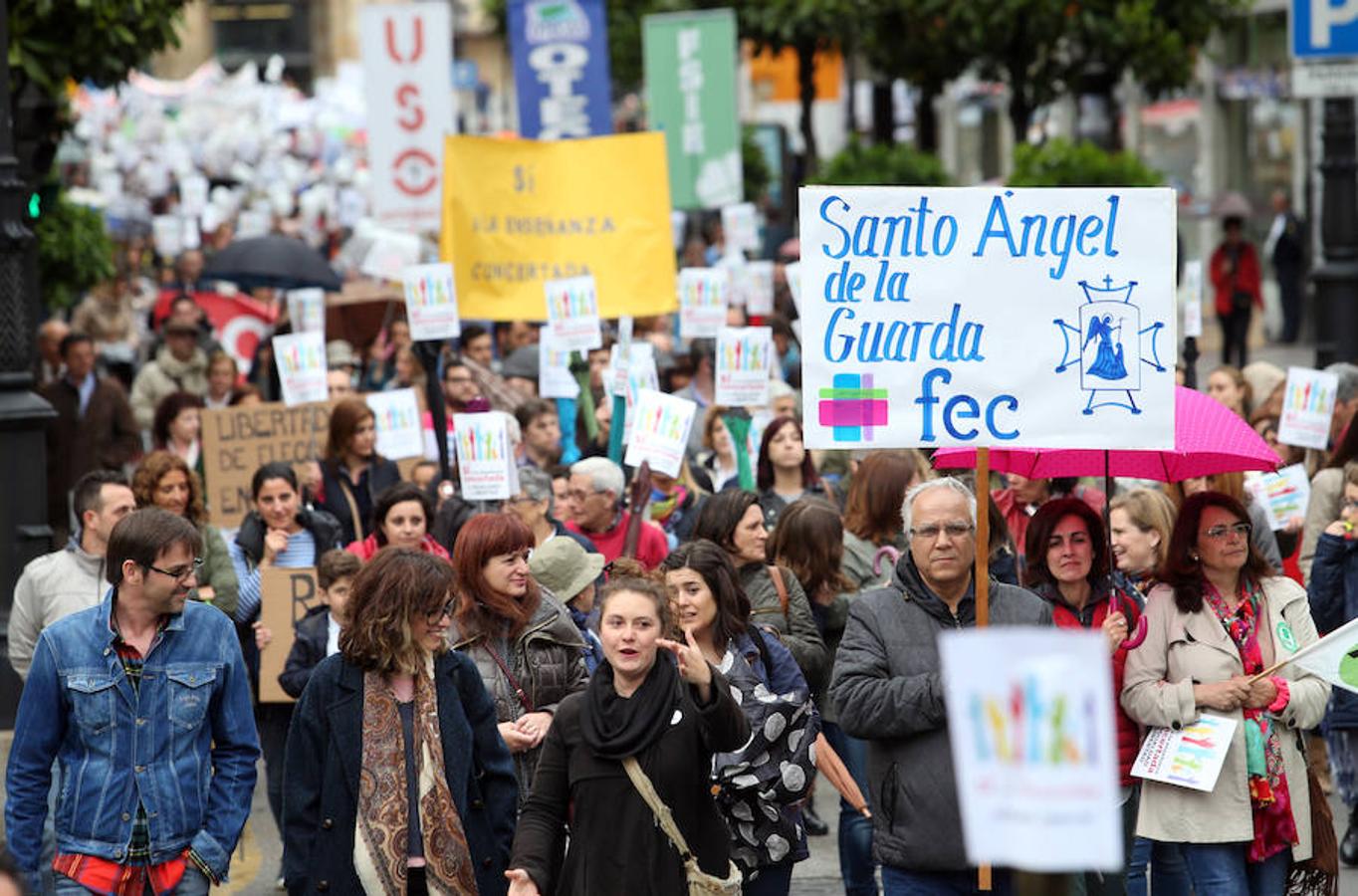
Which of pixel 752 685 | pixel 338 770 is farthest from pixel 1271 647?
pixel 338 770

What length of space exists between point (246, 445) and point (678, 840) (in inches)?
252

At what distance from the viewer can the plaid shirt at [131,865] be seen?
221 inches

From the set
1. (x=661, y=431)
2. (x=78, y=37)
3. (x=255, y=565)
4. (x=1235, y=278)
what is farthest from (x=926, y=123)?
(x=255, y=565)

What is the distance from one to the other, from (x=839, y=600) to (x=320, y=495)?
10.3 feet

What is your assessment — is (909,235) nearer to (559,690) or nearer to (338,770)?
(559,690)

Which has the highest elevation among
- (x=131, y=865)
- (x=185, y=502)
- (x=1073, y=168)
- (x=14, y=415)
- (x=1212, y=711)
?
(x=1073, y=168)

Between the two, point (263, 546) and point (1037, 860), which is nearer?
point (1037, 860)

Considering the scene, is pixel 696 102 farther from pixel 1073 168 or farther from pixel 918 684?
pixel 918 684

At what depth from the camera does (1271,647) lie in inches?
248

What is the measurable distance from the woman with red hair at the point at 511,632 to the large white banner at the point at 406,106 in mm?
10518

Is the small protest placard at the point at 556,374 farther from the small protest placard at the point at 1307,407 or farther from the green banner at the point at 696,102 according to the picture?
the green banner at the point at 696,102

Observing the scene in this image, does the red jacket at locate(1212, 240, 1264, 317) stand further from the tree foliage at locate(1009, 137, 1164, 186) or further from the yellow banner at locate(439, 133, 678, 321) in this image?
the yellow banner at locate(439, 133, 678, 321)

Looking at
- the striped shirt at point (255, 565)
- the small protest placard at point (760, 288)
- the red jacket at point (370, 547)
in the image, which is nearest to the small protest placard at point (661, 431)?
the red jacket at point (370, 547)

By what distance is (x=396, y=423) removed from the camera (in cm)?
1098
